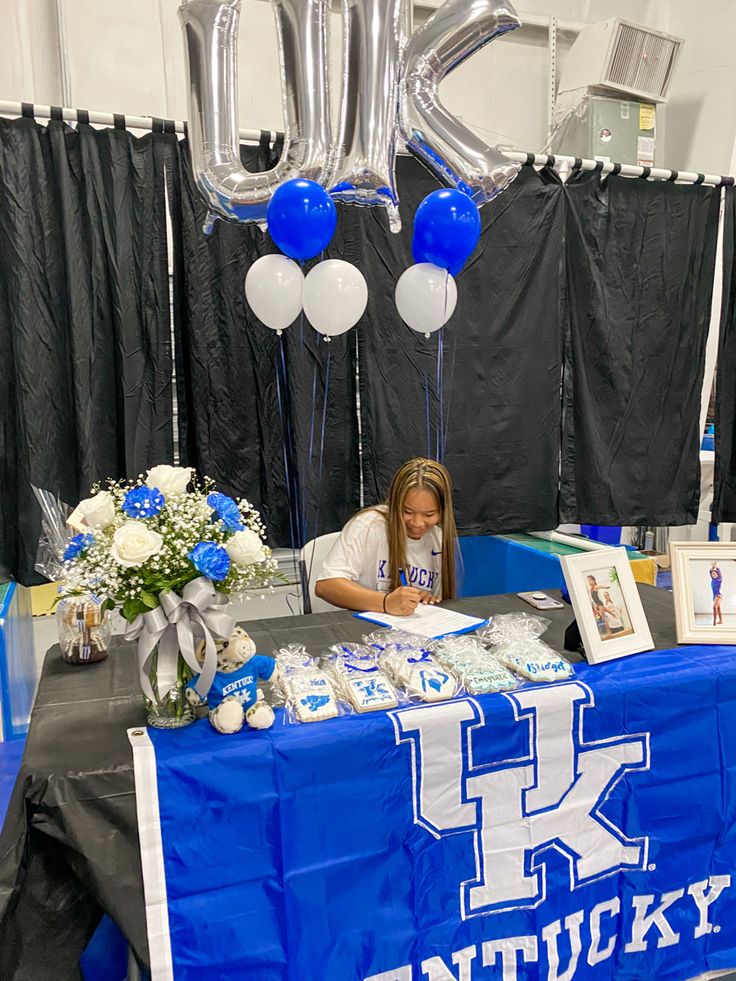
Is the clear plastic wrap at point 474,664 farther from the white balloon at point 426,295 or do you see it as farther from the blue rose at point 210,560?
the white balloon at point 426,295

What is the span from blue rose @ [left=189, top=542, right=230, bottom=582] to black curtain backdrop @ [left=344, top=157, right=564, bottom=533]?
1606mm

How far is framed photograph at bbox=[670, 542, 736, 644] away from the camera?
1817 millimetres

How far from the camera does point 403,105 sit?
222cm

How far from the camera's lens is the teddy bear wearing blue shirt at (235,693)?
4.41ft

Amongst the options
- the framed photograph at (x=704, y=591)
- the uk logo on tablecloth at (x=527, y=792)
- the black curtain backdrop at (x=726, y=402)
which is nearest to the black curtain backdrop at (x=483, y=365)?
the black curtain backdrop at (x=726, y=402)

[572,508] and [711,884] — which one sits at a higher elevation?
[572,508]

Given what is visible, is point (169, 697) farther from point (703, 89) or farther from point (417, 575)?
point (703, 89)

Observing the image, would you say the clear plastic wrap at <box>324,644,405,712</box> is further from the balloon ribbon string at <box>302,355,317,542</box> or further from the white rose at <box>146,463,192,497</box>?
the balloon ribbon string at <box>302,355,317,542</box>

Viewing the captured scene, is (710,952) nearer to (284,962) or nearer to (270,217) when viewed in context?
(284,962)

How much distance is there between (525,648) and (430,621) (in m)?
0.28

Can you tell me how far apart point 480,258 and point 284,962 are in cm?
241

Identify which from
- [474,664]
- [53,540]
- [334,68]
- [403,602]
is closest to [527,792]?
[474,664]

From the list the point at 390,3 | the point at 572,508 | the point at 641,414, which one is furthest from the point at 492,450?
the point at 390,3

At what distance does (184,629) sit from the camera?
1.29 meters
